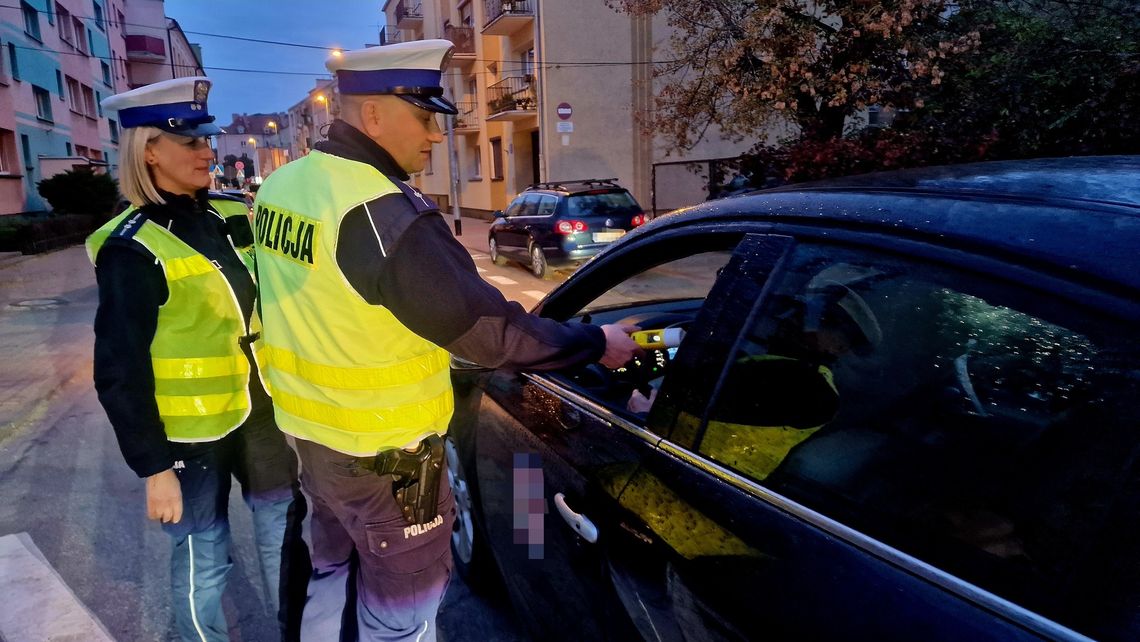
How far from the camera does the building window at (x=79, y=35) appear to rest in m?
30.3

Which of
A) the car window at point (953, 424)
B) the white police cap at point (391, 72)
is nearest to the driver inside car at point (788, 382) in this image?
the car window at point (953, 424)

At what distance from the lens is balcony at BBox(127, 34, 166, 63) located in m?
43.5

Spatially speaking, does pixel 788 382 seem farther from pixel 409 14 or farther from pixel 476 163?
pixel 409 14

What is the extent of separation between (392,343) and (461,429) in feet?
3.14

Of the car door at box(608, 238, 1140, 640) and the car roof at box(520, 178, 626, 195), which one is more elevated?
the car roof at box(520, 178, 626, 195)

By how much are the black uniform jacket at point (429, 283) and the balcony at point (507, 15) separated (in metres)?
21.7

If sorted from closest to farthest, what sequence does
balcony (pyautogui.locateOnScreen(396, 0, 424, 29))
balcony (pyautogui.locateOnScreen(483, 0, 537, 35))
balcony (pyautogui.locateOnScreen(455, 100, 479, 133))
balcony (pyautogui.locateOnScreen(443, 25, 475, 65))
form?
balcony (pyautogui.locateOnScreen(483, 0, 537, 35)) < balcony (pyautogui.locateOnScreen(443, 25, 475, 65)) < balcony (pyautogui.locateOnScreen(455, 100, 479, 133)) < balcony (pyautogui.locateOnScreen(396, 0, 424, 29))

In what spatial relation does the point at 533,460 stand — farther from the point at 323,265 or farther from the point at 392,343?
the point at 323,265

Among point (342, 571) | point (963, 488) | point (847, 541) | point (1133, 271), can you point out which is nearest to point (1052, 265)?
point (1133, 271)

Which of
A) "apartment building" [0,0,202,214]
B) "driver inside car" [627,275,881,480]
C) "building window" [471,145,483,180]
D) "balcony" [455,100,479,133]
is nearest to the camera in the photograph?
"driver inside car" [627,275,881,480]

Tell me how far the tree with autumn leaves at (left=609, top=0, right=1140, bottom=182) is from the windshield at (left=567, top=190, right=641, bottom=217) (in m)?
2.54

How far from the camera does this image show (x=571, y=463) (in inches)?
71.3

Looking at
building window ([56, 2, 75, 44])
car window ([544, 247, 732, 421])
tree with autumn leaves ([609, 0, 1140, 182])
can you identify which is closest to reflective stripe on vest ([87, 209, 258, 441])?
car window ([544, 247, 732, 421])

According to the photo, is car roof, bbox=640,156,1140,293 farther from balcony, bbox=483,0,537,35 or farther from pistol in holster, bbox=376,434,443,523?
balcony, bbox=483,0,537,35
